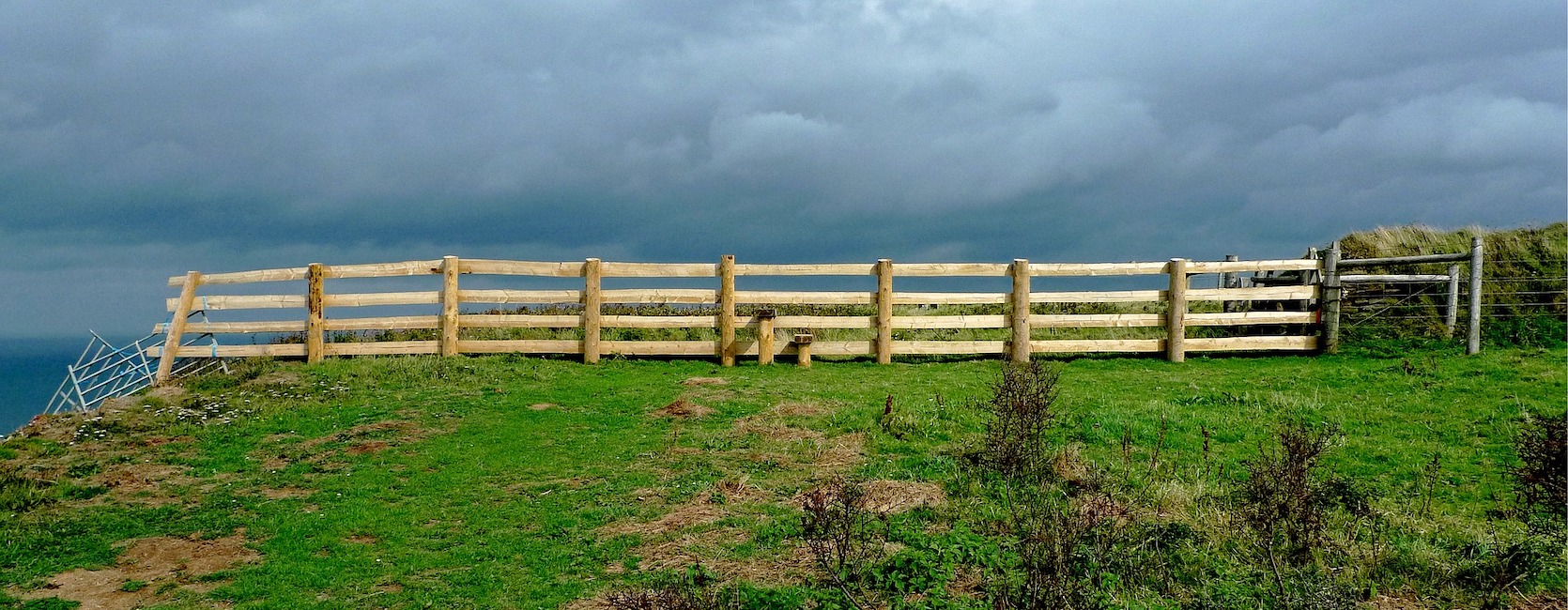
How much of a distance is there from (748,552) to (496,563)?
176 cm

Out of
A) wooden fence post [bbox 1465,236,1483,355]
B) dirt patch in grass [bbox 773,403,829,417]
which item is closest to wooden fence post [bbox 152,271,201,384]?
dirt patch in grass [bbox 773,403,829,417]

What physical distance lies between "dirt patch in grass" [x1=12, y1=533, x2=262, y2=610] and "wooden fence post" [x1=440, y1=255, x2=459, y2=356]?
8415 mm

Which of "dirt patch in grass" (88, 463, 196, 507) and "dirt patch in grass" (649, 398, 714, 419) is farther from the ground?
"dirt patch in grass" (649, 398, 714, 419)

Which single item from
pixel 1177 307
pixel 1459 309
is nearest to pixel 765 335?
pixel 1177 307

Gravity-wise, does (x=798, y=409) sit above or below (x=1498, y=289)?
below

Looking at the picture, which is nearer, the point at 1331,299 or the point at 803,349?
the point at 803,349

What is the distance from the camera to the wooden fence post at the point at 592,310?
50.6ft

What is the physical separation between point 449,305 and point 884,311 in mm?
7290

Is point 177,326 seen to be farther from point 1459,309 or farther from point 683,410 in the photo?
point 1459,309

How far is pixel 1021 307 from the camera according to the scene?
15836mm

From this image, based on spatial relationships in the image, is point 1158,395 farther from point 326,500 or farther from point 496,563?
point 326,500

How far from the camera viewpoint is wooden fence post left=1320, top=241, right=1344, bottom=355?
53.9ft

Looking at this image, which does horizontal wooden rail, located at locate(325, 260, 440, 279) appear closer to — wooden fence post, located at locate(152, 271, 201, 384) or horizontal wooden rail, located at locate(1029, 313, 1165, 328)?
wooden fence post, located at locate(152, 271, 201, 384)

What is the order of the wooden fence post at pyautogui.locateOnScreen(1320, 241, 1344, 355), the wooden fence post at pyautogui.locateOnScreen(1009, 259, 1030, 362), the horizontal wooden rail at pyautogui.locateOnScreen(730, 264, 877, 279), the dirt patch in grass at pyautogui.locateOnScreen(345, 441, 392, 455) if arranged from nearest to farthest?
1. the dirt patch in grass at pyautogui.locateOnScreen(345, 441, 392, 455)
2. the horizontal wooden rail at pyautogui.locateOnScreen(730, 264, 877, 279)
3. the wooden fence post at pyautogui.locateOnScreen(1009, 259, 1030, 362)
4. the wooden fence post at pyautogui.locateOnScreen(1320, 241, 1344, 355)
